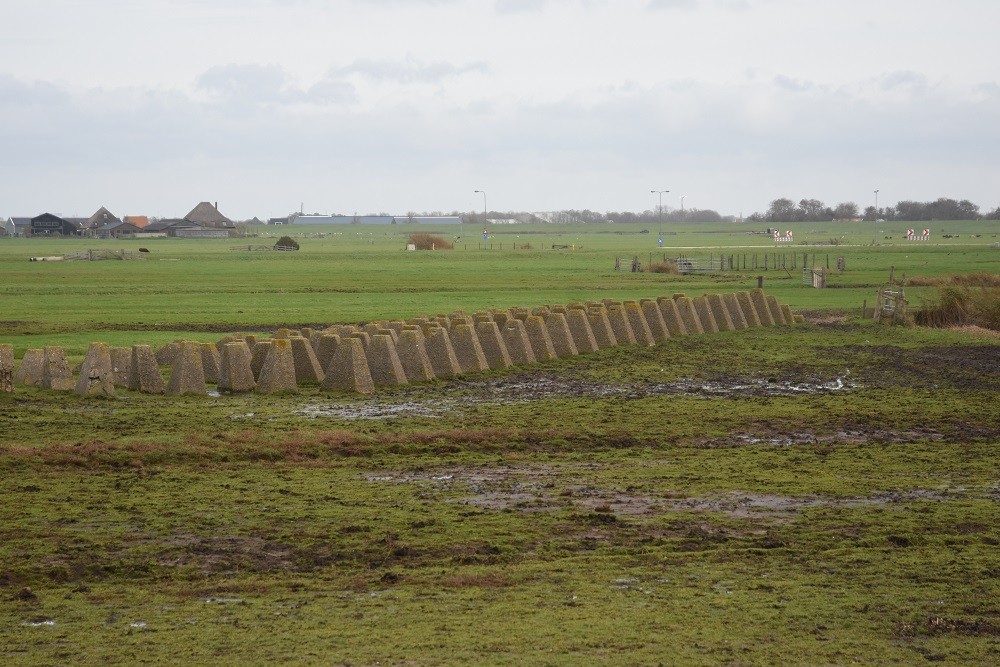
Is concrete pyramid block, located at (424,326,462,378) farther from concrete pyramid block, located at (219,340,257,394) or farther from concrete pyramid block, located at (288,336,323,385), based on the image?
concrete pyramid block, located at (219,340,257,394)

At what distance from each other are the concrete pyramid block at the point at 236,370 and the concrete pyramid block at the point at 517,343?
491 cm

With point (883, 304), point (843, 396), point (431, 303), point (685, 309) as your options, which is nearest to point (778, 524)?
point (843, 396)

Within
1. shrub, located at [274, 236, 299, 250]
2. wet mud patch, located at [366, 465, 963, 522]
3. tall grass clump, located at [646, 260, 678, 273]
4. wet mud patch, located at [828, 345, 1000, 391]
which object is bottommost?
wet mud patch, located at [828, 345, 1000, 391]

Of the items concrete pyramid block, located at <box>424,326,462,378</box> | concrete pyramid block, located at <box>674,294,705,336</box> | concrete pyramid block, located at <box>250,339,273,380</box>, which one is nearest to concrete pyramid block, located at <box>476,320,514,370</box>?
concrete pyramid block, located at <box>424,326,462,378</box>

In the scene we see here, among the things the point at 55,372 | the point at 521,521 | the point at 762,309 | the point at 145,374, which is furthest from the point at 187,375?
the point at 762,309

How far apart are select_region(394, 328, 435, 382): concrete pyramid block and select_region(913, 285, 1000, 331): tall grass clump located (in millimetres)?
15210

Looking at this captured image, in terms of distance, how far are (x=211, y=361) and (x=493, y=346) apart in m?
4.73

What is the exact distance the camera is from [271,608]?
8250 millimetres

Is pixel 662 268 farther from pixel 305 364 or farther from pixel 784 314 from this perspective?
pixel 305 364

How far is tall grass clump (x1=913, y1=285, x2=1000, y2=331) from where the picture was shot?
97.7 feet

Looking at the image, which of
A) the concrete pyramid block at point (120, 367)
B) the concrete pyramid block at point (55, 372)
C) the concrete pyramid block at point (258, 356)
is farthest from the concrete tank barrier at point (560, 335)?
the concrete pyramid block at point (55, 372)

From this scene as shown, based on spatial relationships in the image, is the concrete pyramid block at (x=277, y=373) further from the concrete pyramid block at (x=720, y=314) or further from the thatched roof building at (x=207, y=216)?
the thatched roof building at (x=207, y=216)

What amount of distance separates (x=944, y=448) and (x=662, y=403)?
440 centimetres

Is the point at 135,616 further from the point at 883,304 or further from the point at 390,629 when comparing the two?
the point at 883,304
